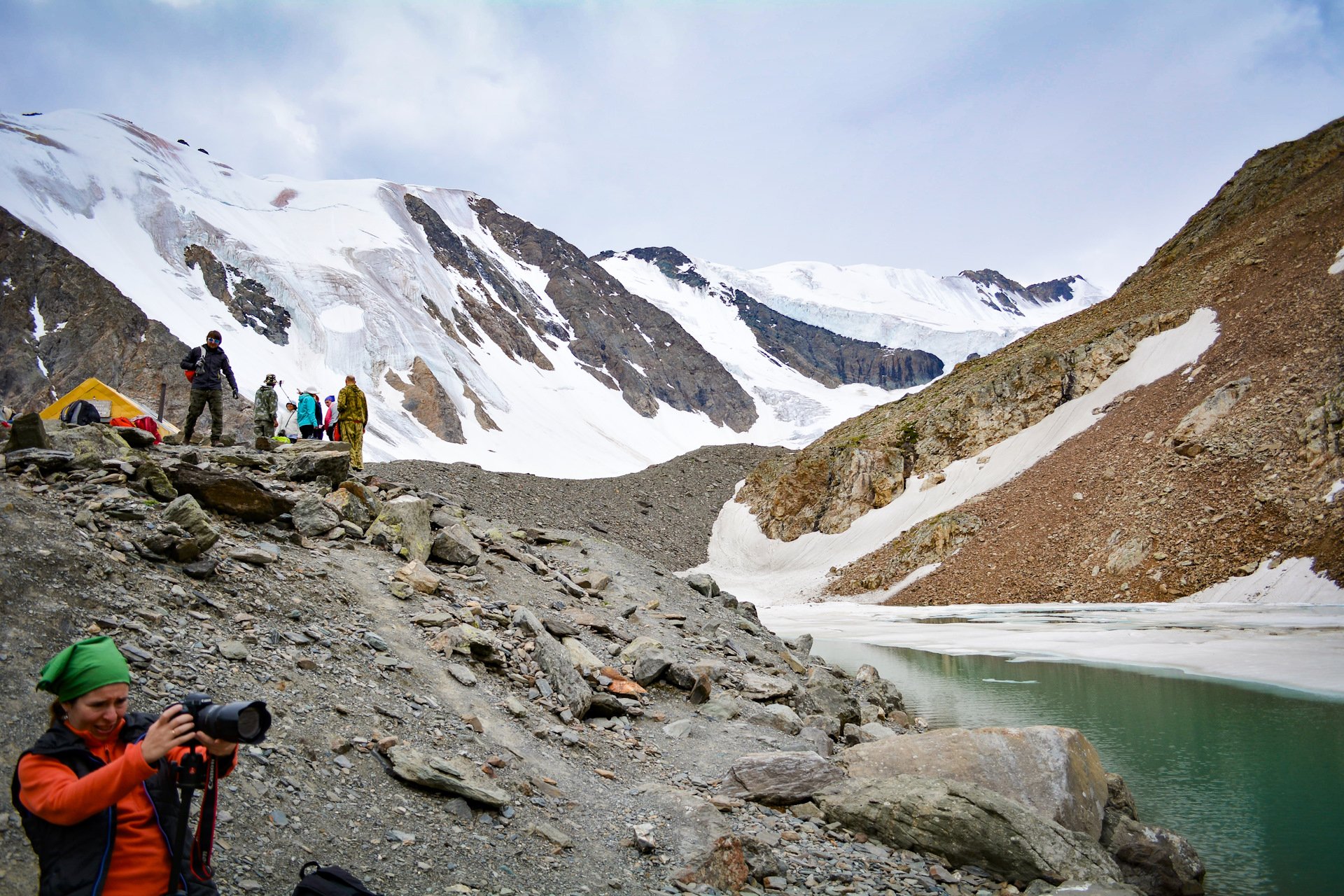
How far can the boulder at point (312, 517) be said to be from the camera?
432 inches

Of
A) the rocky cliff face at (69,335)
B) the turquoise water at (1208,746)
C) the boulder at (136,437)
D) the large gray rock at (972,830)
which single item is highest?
the rocky cliff face at (69,335)

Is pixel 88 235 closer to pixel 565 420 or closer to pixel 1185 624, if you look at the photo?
pixel 565 420

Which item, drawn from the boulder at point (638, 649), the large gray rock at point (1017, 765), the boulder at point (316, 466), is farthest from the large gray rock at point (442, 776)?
the boulder at point (316, 466)

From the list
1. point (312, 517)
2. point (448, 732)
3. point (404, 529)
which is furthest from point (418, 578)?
point (448, 732)

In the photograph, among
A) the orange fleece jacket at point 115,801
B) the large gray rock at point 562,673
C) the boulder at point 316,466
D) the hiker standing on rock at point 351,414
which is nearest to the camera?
the orange fleece jacket at point 115,801

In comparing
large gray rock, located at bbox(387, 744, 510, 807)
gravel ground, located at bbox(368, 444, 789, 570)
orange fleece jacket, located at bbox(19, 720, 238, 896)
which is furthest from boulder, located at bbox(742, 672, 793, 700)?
gravel ground, located at bbox(368, 444, 789, 570)

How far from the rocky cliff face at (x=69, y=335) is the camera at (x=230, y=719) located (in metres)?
65.3

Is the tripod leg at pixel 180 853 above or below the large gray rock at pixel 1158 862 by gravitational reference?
above

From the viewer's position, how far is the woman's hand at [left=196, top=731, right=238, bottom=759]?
3.29 metres

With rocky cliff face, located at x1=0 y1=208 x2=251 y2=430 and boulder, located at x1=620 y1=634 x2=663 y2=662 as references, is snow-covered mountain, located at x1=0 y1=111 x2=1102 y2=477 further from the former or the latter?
boulder, located at x1=620 y1=634 x2=663 y2=662

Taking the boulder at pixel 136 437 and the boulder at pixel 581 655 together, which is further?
the boulder at pixel 136 437

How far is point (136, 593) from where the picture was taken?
702 cm

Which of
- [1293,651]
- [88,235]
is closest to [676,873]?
[1293,651]

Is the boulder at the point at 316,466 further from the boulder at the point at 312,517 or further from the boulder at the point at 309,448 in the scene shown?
the boulder at the point at 312,517
